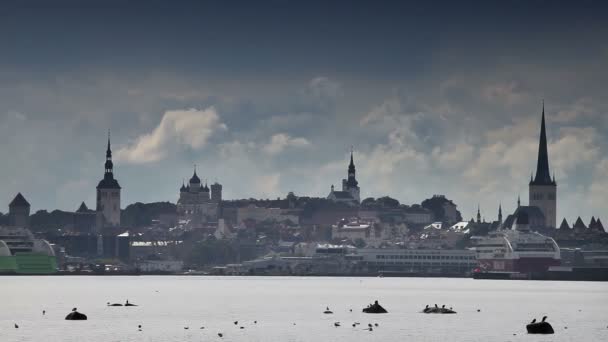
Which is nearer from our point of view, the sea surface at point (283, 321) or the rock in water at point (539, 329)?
the sea surface at point (283, 321)

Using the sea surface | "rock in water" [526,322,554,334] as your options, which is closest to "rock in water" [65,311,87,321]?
the sea surface

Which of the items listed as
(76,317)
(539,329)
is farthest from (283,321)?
(539,329)

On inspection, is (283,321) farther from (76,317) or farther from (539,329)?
(539,329)

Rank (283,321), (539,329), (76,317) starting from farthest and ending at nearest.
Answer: (283,321) → (76,317) → (539,329)

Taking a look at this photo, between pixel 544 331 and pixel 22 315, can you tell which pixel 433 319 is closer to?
pixel 544 331

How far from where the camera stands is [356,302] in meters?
188

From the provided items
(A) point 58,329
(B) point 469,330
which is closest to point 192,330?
(A) point 58,329

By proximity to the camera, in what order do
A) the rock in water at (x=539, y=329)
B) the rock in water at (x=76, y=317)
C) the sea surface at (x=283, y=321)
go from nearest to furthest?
1. the sea surface at (x=283, y=321)
2. the rock in water at (x=539, y=329)
3. the rock in water at (x=76, y=317)

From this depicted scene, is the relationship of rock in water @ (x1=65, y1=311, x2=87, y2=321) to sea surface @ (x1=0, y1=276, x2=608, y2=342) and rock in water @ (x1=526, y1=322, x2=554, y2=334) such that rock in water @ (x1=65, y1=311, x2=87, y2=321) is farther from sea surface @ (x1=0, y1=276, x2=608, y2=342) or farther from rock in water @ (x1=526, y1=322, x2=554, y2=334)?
rock in water @ (x1=526, y1=322, x2=554, y2=334)

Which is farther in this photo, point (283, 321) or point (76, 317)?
point (283, 321)

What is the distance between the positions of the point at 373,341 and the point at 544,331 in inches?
603

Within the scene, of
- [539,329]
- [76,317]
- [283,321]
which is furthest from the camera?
[283,321]

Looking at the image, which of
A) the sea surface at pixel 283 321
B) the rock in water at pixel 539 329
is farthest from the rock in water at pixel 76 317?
the rock in water at pixel 539 329

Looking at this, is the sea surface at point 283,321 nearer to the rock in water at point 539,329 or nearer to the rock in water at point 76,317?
the rock in water at point 76,317
